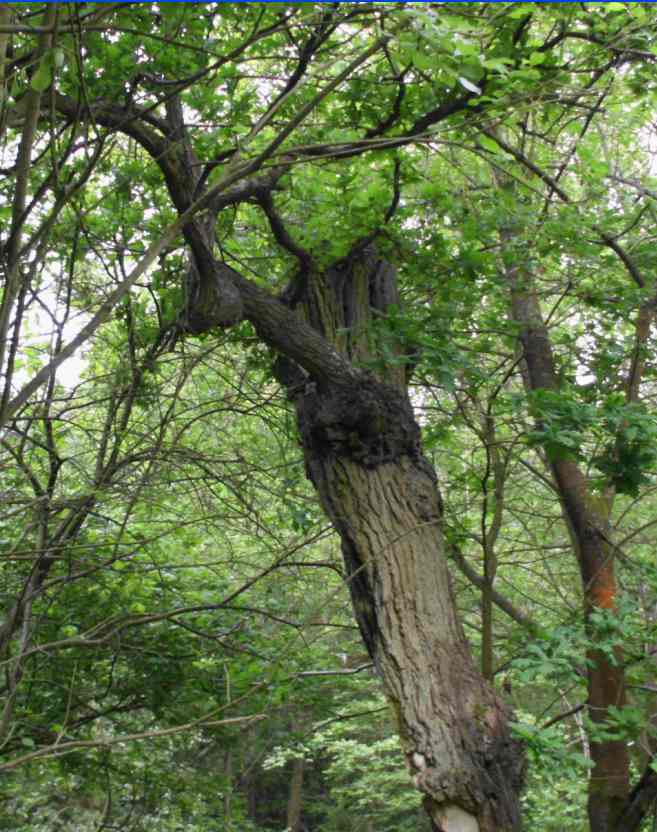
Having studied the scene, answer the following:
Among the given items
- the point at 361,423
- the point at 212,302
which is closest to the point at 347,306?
the point at 361,423

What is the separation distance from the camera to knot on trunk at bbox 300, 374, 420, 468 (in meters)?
4.81

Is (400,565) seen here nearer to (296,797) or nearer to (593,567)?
(593,567)

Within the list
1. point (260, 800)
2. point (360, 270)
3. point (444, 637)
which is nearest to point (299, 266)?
point (360, 270)

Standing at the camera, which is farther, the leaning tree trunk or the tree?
the leaning tree trunk

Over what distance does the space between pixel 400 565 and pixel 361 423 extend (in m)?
0.79

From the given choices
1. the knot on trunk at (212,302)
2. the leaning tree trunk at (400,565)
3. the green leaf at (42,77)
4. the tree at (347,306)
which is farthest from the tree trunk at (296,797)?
the green leaf at (42,77)

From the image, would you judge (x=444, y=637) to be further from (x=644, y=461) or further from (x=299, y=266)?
(x=299, y=266)

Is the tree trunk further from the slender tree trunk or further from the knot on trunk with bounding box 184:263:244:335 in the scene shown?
the knot on trunk with bounding box 184:263:244:335

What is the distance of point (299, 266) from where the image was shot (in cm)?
550

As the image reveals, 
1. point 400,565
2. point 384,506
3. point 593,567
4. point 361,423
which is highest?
point 361,423

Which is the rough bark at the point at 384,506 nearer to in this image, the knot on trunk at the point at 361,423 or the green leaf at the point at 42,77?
the knot on trunk at the point at 361,423

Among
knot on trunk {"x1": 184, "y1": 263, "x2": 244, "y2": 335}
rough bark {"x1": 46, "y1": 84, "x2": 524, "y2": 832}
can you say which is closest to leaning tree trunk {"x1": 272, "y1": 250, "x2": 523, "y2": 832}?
rough bark {"x1": 46, "y1": 84, "x2": 524, "y2": 832}

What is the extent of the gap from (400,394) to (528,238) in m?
1.15

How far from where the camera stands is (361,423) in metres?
4.82
